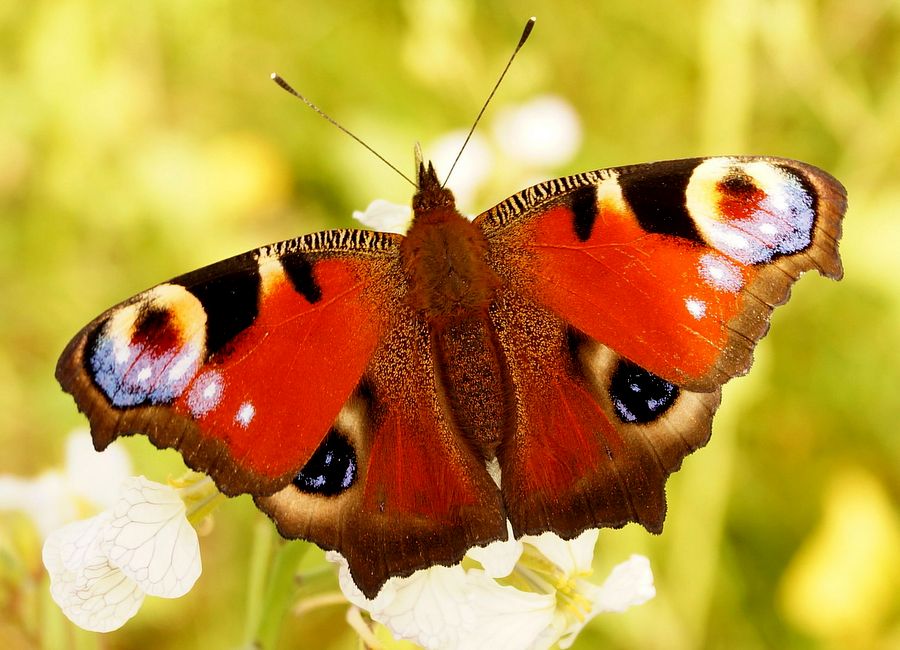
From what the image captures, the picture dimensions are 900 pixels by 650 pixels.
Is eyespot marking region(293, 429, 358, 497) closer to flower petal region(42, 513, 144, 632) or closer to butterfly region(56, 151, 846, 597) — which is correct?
butterfly region(56, 151, 846, 597)

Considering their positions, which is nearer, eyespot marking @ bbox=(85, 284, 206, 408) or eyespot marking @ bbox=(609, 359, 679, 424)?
eyespot marking @ bbox=(85, 284, 206, 408)

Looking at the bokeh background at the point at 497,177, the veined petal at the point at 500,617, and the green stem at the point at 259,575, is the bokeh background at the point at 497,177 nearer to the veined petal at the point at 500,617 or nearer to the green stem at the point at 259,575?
the green stem at the point at 259,575

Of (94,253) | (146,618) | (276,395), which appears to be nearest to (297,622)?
(146,618)

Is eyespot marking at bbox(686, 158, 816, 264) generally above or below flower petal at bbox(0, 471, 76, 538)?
above

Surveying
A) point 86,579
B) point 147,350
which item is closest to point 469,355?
point 147,350

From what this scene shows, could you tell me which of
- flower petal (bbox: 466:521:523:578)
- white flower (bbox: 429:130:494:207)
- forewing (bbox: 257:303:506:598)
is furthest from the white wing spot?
white flower (bbox: 429:130:494:207)

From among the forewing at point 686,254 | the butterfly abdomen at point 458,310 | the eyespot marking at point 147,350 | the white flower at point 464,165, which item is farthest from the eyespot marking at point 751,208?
the white flower at point 464,165

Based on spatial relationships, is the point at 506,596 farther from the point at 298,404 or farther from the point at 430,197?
the point at 430,197

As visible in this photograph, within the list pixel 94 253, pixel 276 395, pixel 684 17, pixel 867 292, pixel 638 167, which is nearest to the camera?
pixel 276 395

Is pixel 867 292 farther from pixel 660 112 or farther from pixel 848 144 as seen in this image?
pixel 660 112
